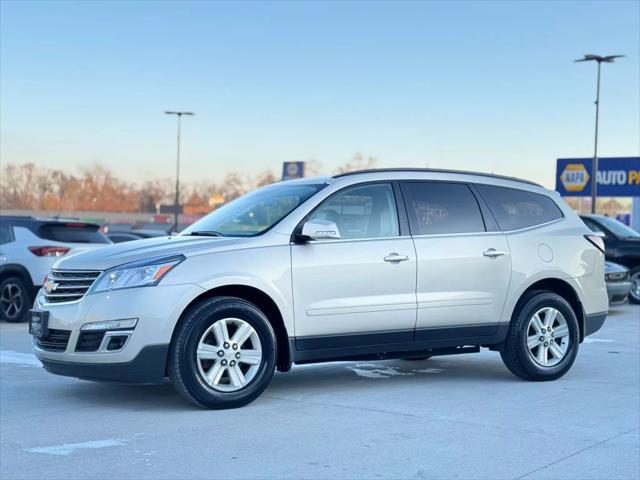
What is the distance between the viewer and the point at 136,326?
6.63 metres

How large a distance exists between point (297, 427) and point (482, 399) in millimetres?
1801

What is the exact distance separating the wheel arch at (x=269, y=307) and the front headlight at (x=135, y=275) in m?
0.39

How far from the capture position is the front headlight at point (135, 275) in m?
6.71

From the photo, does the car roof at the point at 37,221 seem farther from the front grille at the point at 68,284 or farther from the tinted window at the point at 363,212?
the tinted window at the point at 363,212

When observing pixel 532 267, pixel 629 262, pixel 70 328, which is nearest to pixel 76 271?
pixel 70 328

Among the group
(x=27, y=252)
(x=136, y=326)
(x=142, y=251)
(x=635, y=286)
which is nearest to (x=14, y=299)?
(x=27, y=252)

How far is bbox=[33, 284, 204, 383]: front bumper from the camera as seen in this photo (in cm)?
664

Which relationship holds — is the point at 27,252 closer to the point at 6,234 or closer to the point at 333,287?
the point at 6,234

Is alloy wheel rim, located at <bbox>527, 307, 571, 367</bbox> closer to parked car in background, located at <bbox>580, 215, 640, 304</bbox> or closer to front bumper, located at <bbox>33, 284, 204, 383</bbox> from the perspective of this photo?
front bumper, located at <bbox>33, 284, 204, 383</bbox>

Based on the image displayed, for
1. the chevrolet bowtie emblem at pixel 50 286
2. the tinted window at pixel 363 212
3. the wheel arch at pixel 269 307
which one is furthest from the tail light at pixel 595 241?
the chevrolet bowtie emblem at pixel 50 286

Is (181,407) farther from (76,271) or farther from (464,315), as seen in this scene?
(464,315)

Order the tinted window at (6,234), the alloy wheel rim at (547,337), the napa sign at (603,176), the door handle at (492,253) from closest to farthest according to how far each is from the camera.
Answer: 1. the door handle at (492,253)
2. the alloy wheel rim at (547,337)
3. the tinted window at (6,234)
4. the napa sign at (603,176)

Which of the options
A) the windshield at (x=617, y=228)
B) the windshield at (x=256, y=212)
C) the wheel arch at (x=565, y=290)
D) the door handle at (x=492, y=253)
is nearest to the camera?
the windshield at (x=256, y=212)

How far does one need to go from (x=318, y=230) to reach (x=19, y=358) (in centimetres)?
425
